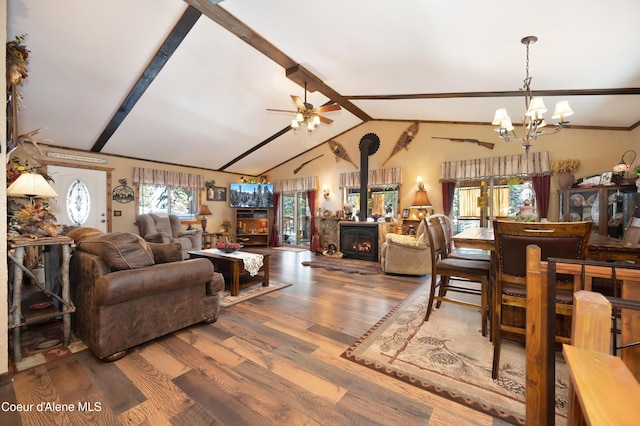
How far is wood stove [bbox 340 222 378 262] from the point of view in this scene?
6.05m

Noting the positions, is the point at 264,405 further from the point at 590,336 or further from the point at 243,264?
the point at 243,264

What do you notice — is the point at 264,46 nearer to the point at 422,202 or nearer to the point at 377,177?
the point at 377,177

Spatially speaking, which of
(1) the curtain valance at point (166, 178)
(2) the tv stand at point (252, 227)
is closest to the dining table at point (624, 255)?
(2) the tv stand at point (252, 227)

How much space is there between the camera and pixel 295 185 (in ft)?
28.0

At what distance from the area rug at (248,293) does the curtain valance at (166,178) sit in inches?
187

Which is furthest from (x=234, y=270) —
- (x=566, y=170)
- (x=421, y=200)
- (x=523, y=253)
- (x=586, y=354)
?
(x=566, y=170)

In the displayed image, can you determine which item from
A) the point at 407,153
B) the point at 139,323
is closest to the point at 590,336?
the point at 139,323

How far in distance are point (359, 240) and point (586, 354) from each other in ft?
18.7

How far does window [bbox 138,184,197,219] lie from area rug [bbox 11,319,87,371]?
192 inches

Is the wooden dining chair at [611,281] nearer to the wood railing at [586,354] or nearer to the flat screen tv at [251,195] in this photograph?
the wood railing at [586,354]

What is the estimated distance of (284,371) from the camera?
189 centimetres

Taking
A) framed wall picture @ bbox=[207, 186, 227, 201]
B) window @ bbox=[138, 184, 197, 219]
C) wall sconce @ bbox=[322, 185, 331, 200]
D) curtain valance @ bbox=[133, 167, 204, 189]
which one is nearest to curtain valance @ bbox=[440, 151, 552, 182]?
wall sconce @ bbox=[322, 185, 331, 200]

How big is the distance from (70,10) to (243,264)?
3.44m

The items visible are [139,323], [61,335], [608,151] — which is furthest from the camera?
[608,151]
